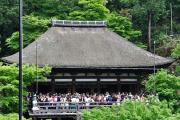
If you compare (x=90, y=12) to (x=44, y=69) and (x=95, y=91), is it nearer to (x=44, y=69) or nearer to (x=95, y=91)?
(x=95, y=91)

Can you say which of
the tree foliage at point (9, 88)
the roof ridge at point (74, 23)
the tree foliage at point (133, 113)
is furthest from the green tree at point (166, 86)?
the roof ridge at point (74, 23)

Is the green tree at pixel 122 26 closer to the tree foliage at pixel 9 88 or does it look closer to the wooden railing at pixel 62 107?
the wooden railing at pixel 62 107

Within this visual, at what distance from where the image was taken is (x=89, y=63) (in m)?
36.5

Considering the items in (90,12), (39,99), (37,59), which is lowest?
(39,99)

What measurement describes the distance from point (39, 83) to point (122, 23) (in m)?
14.8

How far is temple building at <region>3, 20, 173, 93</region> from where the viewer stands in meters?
36.4

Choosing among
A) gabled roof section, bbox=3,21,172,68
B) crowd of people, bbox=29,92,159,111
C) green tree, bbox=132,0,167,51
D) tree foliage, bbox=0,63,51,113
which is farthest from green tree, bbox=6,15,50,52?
tree foliage, bbox=0,63,51,113

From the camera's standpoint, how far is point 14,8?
48906mm

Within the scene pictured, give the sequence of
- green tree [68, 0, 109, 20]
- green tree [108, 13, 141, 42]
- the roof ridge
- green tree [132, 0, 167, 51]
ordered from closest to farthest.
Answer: the roof ridge < green tree [68, 0, 109, 20] < green tree [108, 13, 141, 42] < green tree [132, 0, 167, 51]

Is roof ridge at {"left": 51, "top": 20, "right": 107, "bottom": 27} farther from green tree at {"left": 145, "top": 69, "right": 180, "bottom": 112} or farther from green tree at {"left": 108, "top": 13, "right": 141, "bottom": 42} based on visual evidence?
green tree at {"left": 145, "top": 69, "right": 180, "bottom": 112}

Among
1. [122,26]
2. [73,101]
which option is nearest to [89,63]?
[73,101]

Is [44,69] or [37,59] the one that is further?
[37,59]

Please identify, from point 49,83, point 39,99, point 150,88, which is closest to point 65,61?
point 49,83

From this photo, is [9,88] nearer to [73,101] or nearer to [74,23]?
[73,101]
